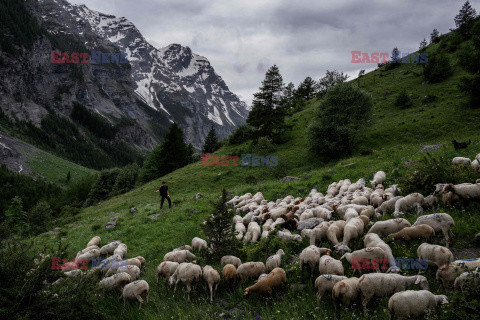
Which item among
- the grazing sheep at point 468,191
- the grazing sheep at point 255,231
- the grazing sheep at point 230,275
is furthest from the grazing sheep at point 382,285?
the grazing sheep at point 255,231

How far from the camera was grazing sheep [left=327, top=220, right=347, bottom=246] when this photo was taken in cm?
798

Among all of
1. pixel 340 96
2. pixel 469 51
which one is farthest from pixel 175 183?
pixel 469 51

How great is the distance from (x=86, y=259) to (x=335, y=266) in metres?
11.5

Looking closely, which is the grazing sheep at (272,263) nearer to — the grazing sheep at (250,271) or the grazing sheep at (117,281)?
the grazing sheep at (250,271)

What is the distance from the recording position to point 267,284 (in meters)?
6.09

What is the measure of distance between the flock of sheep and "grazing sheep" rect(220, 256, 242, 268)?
0.03 meters

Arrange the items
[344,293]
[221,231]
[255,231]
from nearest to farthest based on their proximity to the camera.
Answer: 1. [344,293]
2. [221,231]
3. [255,231]

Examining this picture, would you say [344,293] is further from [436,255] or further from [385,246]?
[436,255]

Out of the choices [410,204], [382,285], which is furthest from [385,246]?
[410,204]

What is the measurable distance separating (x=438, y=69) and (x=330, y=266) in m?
59.3

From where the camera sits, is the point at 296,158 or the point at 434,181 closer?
the point at 434,181

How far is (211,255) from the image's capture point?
8430 mm

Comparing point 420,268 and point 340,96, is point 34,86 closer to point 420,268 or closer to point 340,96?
point 340,96

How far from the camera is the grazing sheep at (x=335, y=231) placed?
26.2ft
